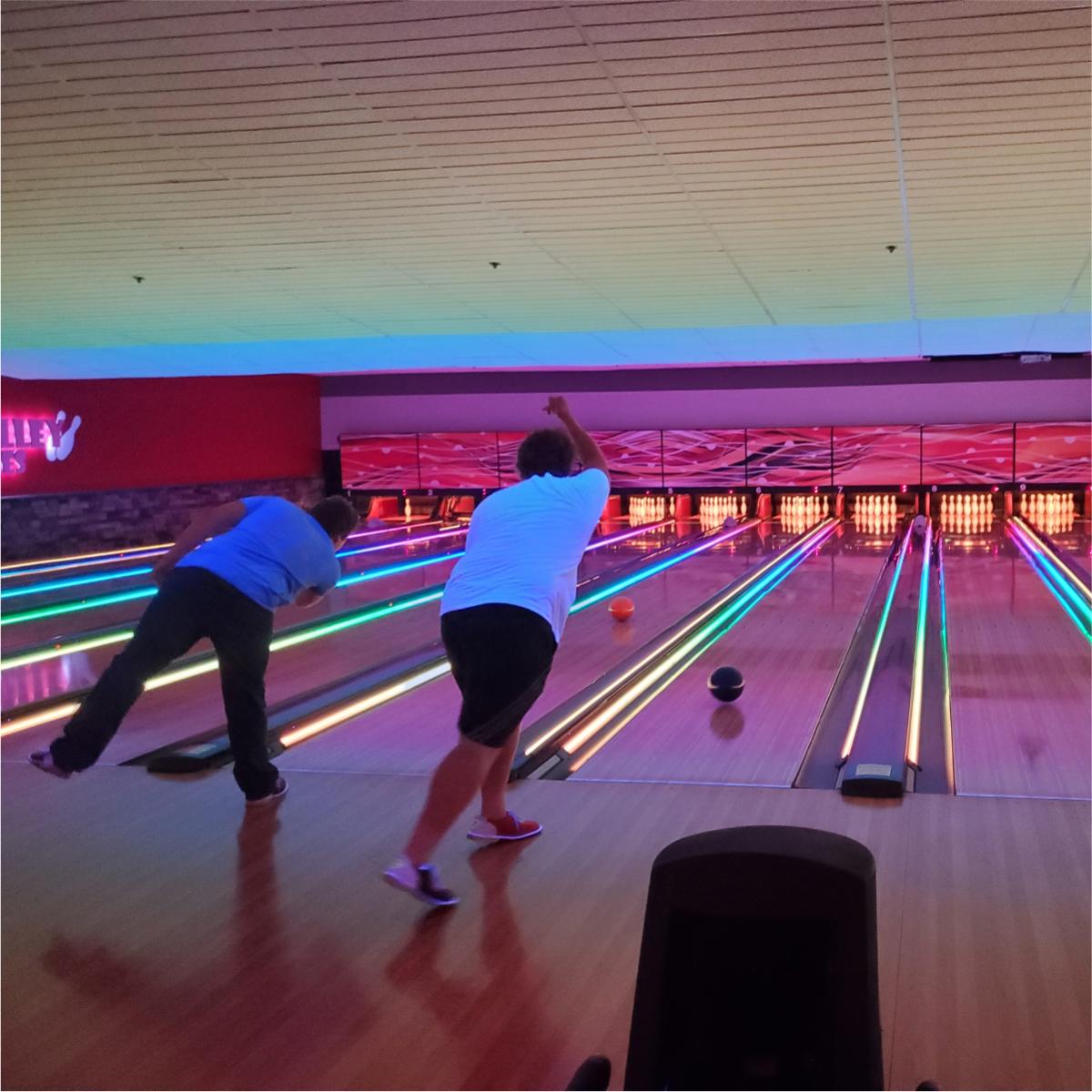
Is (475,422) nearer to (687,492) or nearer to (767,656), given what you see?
(687,492)

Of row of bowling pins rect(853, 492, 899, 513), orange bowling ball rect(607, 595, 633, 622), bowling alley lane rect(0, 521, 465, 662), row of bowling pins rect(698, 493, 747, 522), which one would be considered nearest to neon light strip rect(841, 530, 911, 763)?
orange bowling ball rect(607, 595, 633, 622)

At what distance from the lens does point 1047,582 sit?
8242 millimetres

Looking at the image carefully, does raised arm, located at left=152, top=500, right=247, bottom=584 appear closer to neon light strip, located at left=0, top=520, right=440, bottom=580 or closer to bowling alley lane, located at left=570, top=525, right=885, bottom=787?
bowling alley lane, located at left=570, top=525, right=885, bottom=787

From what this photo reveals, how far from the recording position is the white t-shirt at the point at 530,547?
246cm

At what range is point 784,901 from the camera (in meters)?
1.39

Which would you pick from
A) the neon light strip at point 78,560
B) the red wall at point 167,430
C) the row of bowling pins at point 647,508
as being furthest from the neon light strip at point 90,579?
the row of bowling pins at point 647,508

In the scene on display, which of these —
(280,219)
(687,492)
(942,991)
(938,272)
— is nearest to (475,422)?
(687,492)

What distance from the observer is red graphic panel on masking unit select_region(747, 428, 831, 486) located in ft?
45.1

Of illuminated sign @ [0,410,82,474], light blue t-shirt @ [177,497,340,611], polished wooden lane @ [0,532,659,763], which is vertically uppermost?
illuminated sign @ [0,410,82,474]

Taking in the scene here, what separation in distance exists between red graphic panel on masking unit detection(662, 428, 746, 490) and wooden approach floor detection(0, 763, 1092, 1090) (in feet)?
35.5

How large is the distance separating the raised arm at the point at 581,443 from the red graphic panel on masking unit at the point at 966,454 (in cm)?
1117

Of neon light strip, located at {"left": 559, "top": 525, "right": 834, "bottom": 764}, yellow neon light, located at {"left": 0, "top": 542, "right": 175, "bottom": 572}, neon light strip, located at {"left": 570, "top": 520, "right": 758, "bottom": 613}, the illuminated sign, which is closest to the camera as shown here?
neon light strip, located at {"left": 559, "top": 525, "right": 834, "bottom": 764}

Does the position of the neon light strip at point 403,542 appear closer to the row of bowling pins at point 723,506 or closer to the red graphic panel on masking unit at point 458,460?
the red graphic panel on masking unit at point 458,460

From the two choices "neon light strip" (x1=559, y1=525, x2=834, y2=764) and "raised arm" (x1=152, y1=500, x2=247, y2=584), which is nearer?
"raised arm" (x1=152, y1=500, x2=247, y2=584)
